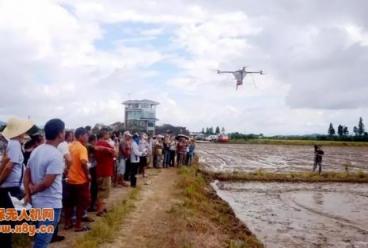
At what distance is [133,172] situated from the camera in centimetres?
1438

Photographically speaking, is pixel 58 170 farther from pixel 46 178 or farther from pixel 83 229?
pixel 83 229

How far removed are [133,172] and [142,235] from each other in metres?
5.76

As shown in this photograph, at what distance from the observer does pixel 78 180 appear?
26.3ft

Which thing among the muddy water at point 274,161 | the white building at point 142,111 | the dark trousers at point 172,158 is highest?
the white building at point 142,111

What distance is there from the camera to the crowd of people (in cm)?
505

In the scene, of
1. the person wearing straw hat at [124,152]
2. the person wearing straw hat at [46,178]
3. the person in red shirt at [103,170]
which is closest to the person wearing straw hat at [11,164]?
the person wearing straw hat at [46,178]

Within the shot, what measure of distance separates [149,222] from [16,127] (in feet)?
14.9

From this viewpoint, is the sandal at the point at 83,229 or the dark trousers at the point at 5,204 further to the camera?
the sandal at the point at 83,229

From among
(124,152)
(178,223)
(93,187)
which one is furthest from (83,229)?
(124,152)

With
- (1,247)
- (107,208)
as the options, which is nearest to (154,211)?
(107,208)

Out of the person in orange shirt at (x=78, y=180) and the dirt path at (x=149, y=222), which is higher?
the person in orange shirt at (x=78, y=180)

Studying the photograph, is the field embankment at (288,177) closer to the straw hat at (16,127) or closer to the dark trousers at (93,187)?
the dark trousers at (93,187)

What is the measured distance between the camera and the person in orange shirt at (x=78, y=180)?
793 cm

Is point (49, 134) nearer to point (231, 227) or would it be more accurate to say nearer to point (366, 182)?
point (231, 227)
